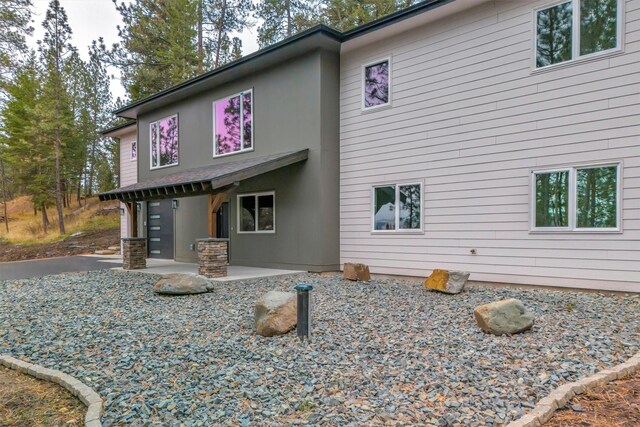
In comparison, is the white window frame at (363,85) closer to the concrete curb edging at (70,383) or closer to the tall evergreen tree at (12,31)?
the tall evergreen tree at (12,31)

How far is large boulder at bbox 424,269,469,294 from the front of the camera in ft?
21.1

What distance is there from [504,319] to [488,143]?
408 cm

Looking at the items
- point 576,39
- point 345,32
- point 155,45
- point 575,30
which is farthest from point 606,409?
point 155,45

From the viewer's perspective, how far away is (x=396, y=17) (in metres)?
7.93

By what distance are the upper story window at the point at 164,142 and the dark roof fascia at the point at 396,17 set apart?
7.12 m

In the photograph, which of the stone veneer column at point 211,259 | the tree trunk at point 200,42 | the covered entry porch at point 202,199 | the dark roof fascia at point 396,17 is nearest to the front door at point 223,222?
the covered entry porch at point 202,199

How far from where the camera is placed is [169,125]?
13.3 metres

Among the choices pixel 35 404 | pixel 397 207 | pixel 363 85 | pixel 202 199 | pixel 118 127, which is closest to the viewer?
pixel 35 404

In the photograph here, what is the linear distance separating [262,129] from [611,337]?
339 inches

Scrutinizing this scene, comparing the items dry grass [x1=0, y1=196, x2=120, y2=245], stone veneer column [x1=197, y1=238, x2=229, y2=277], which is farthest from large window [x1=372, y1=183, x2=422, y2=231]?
dry grass [x1=0, y1=196, x2=120, y2=245]

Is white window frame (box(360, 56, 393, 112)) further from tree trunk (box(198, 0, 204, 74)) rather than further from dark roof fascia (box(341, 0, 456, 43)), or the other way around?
tree trunk (box(198, 0, 204, 74))

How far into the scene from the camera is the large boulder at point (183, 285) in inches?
266

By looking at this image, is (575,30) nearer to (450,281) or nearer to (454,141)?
(454,141)

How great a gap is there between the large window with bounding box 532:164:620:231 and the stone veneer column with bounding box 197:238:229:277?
629 cm
